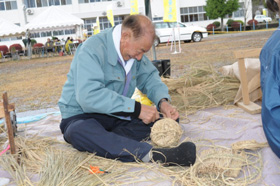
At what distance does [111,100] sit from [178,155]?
1.74ft

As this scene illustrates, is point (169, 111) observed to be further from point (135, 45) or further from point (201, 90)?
point (201, 90)

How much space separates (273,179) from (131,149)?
0.79 metres

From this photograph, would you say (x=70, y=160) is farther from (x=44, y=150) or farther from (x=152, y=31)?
(x=152, y=31)

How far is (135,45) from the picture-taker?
2.04m

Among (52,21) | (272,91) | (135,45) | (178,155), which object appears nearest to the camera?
(272,91)

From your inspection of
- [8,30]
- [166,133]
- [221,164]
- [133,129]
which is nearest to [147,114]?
[166,133]

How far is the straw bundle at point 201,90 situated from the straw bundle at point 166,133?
Result: 0.95 m

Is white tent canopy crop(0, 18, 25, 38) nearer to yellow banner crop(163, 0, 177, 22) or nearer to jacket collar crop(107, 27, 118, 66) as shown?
yellow banner crop(163, 0, 177, 22)

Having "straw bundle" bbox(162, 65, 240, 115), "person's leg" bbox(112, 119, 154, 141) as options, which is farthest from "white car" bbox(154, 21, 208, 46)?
"person's leg" bbox(112, 119, 154, 141)

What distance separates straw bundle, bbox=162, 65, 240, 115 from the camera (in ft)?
10.6

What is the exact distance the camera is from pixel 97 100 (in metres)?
1.96

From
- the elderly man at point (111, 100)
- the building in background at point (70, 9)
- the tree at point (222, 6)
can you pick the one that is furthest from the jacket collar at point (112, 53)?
the tree at point (222, 6)

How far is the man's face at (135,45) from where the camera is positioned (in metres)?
2.02

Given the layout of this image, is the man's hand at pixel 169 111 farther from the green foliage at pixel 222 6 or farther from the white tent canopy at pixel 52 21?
the green foliage at pixel 222 6
